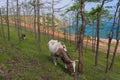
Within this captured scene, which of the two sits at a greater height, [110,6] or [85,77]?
[110,6]

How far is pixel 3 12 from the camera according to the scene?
6134 centimetres

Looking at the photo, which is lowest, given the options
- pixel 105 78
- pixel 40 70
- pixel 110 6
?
pixel 105 78

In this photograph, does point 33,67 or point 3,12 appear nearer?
point 33,67

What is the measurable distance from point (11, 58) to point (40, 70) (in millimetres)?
4860

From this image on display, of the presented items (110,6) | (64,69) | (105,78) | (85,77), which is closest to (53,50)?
(64,69)

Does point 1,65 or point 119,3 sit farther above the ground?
point 119,3

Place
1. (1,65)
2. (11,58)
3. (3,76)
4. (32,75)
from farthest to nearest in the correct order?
1. (11,58)
2. (1,65)
3. (32,75)
4. (3,76)

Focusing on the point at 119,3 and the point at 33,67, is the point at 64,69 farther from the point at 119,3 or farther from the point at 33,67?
the point at 119,3

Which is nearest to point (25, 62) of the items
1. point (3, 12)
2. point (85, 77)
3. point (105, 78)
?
point (85, 77)

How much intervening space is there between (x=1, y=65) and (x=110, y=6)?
700 inches

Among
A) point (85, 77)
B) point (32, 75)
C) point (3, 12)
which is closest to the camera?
point (32, 75)

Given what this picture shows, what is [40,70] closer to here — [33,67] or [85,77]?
[33,67]

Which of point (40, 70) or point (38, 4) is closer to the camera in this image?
point (40, 70)

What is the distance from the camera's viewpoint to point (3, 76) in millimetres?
20500
